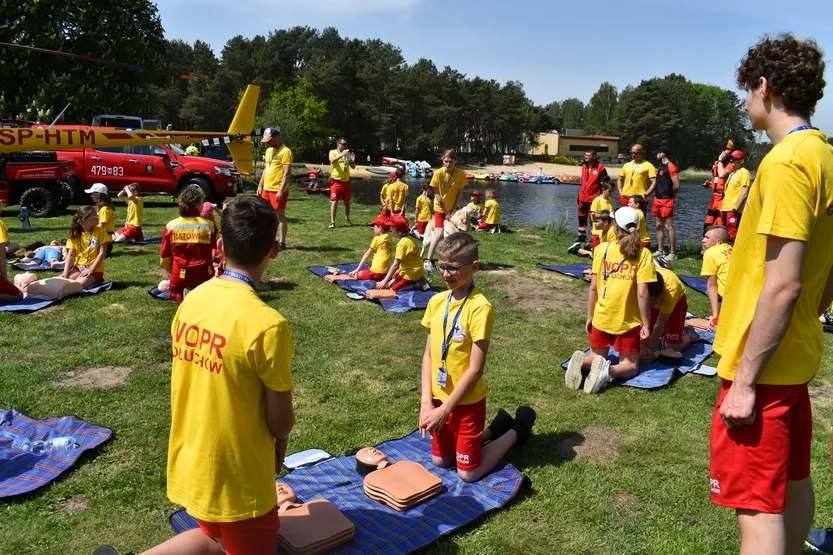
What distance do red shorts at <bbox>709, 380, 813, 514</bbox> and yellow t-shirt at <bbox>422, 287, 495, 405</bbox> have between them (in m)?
1.52

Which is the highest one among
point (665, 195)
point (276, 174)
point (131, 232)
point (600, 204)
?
point (276, 174)

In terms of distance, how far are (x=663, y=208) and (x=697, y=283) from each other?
7.72 ft

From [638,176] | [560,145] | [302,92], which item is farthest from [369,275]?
[560,145]

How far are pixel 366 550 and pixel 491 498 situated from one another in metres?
0.81

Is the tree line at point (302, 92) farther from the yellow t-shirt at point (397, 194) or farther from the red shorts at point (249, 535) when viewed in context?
the red shorts at point (249, 535)

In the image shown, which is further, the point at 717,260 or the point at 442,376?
the point at 717,260

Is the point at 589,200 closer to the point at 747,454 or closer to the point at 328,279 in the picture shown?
the point at 328,279

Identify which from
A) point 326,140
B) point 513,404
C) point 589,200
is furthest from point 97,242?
point 326,140

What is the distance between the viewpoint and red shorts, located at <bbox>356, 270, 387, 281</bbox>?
873 cm

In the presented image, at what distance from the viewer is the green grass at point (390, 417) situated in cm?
323

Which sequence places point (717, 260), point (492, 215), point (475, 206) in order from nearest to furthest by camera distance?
point (717, 260), point (492, 215), point (475, 206)

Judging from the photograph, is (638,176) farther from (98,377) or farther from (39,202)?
(39,202)

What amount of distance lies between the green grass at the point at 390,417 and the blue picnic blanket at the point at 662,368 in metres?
0.14

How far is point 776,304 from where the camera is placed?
204 centimetres
